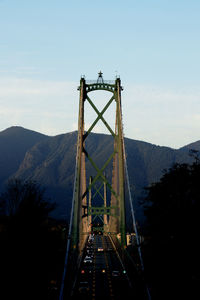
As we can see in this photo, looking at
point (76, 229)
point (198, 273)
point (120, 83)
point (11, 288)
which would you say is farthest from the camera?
point (120, 83)

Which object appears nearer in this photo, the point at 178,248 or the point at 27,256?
the point at 178,248

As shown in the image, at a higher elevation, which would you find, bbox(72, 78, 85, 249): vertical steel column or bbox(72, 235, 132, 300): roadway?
bbox(72, 78, 85, 249): vertical steel column

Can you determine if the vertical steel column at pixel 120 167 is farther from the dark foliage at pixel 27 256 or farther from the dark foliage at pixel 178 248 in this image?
the dark foliage at pixel 178 248

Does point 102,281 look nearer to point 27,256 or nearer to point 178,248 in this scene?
point 27,256

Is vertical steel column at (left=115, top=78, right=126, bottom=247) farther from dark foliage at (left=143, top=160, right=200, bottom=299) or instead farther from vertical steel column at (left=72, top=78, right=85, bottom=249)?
dark foliage at (left=143, top=160, right=200, bottom=299)

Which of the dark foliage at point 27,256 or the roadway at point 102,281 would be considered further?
the roadway at point 102,281

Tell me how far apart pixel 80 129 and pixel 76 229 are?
1370cm

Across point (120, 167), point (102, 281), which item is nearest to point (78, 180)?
point (120, 167)

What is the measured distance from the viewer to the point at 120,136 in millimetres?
74188

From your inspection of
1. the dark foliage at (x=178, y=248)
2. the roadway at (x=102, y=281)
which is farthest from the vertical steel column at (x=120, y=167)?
the dark foliage at (x=178, y=248)

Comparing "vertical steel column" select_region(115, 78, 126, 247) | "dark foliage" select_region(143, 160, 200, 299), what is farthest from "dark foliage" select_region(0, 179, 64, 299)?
"vertical steel column" select_region(115, 78, 126, 247)

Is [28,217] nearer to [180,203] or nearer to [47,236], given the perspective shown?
[47,236]

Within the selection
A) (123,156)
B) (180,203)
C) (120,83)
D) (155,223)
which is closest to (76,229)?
(123,156)

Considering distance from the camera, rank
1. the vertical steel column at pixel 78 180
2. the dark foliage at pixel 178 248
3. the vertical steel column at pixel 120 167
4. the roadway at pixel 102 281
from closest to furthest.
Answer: the dark foliage at pixel 178 248, the roadway at pixel 102 281, the vertical steel column at pixel 78 180, the vertical steel column at pixel 120 167
